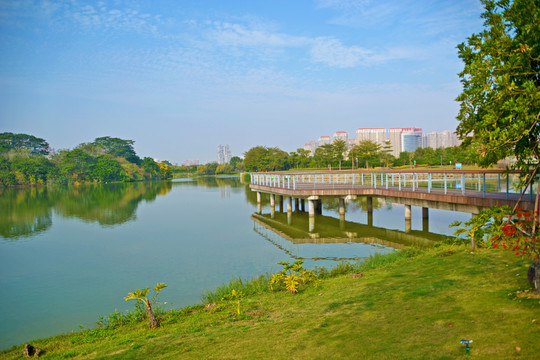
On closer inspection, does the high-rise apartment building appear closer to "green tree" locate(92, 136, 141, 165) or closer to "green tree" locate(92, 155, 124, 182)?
"green tree" locate(92, 136, 141, 165)

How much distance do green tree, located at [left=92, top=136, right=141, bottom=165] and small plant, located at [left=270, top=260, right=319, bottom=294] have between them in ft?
363

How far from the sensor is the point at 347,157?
7631 cm

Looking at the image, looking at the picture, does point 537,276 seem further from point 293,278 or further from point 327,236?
point 327,236

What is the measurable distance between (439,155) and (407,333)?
72.3 meters

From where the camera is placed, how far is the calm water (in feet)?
34.4

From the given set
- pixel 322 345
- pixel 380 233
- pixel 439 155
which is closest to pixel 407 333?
pixel 322 345

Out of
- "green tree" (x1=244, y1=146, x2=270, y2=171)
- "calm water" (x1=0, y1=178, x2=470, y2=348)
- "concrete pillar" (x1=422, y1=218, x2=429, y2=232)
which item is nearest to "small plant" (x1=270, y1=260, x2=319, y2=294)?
"calm water" (x1=0, y1=178, x2=470, y2=348)

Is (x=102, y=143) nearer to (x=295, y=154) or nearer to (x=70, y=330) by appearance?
(x=295, y=154)

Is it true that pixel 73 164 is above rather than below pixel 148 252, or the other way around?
above

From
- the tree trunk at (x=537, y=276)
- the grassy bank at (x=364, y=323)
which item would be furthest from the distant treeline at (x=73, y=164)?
the tree trunk at (x=537, y=276)

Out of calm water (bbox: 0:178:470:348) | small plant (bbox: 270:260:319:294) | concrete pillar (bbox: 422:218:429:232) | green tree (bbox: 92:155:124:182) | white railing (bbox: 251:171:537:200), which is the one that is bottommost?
calm water (bbox: 0:178:470:348)

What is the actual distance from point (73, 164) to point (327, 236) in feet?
299

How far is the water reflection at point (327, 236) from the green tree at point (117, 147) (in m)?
97.9

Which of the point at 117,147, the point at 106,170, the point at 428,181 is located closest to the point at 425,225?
the point at 428,181
